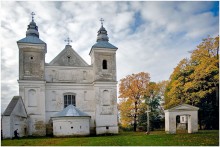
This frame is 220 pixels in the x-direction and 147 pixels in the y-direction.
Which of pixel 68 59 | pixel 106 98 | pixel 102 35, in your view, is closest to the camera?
pixel 106 98

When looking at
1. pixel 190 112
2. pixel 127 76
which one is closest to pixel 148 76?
pixel 127 76

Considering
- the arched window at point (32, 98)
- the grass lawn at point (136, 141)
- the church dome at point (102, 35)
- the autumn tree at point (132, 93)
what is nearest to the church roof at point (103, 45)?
the church dome at point (102, 35)

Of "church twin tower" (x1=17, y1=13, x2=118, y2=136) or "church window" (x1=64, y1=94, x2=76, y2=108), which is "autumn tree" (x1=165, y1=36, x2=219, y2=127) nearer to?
"church twin tower" (x1=17, y1=13, x2=118, y2=136)

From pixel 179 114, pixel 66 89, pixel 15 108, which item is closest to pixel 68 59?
pixel 66 89

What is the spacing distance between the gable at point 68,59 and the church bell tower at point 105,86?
1545 millimetres

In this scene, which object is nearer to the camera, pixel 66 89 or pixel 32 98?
pixel 32 98

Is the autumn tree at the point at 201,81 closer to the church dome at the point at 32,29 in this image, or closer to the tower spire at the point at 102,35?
the tower spire at the point at 102,35

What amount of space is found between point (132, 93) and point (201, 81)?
937 cm

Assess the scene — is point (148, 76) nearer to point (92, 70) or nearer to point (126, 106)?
point (126, 106)

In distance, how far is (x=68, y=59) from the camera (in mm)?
27844

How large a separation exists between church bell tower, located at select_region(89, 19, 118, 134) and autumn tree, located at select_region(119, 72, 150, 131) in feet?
19.7

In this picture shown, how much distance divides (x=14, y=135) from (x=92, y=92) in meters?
9.69

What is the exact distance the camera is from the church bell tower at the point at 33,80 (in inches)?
986

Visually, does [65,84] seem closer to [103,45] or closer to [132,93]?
[103,45]
